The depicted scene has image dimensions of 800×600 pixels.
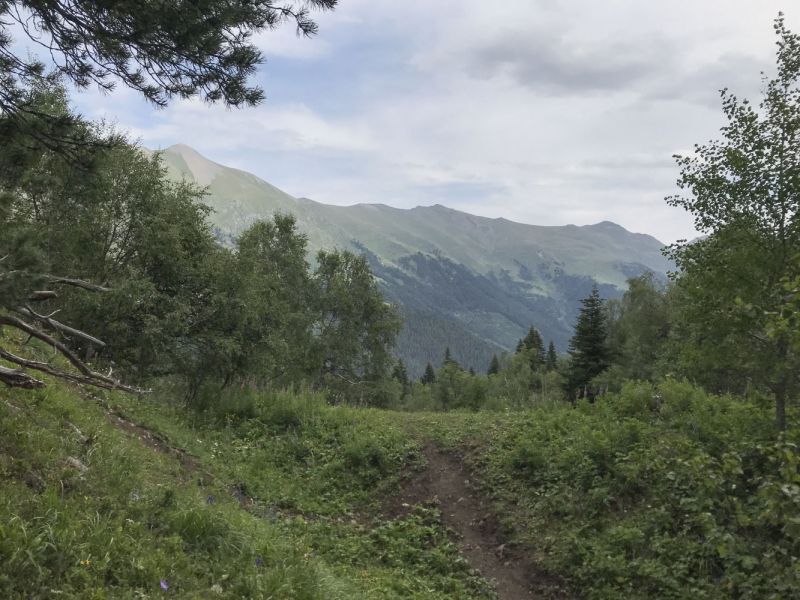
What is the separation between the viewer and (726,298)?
25.8 feet

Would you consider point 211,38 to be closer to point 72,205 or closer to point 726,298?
point 726,298

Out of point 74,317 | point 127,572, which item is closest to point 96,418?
point 127,572

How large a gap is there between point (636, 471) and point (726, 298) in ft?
10.7

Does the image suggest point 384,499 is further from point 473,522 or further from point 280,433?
point 280,433

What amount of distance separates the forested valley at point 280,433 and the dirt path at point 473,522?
0.15ft

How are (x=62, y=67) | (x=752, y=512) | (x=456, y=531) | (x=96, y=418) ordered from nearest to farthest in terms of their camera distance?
(x=62, y=67) → (x=752, y=512) → (x=96, y=418) → (x=456, y=531)

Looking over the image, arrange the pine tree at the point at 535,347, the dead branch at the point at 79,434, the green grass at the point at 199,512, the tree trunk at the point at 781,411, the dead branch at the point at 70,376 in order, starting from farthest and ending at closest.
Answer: the pine tree at the point at 535,347
the tree trunk at the point at 781,411
the dead branch at the point at 79,434
the dead branch at the point at 70,376
the green grass at the point at 199,512

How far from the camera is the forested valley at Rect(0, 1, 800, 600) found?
4.52 meters

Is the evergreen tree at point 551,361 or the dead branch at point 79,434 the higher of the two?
the dead branch at point 79,434

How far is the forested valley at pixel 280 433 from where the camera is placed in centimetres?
452

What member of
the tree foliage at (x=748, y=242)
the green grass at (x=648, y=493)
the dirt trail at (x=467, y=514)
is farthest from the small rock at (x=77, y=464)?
the tree foliage at (x=748, y=242)

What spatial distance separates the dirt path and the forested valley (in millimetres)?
45

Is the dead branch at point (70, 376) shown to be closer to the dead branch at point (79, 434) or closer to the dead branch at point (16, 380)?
the dead branch at point (16, 380)

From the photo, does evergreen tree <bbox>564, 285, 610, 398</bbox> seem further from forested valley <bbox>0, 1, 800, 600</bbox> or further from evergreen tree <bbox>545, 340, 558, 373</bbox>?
evergreen tree <bbox>545, 340, 558, 373</bbox>
